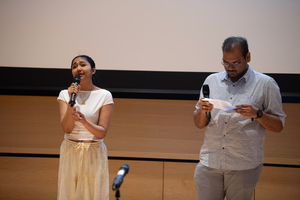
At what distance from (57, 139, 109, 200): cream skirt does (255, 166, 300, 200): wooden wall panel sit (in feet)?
6.07

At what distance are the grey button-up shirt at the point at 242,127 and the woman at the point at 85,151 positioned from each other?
0.72 metres

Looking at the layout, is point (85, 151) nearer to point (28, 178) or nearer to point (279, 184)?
point (28, 178)

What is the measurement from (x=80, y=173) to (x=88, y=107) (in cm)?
44

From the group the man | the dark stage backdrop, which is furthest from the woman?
the dark stage backdrop

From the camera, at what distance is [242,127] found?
172 centimetres

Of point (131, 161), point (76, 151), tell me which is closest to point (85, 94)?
point (76, 151)

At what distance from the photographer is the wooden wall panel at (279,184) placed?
2938 millimetres

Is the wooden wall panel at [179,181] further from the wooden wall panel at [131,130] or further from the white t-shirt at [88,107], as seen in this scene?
the white t-shirt at [88,107]

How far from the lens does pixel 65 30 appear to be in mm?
2756

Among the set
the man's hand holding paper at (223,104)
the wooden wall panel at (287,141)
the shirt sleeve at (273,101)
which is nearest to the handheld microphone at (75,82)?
the man's hand holding paper at (223,104)

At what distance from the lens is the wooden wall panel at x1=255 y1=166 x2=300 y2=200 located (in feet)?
9.64

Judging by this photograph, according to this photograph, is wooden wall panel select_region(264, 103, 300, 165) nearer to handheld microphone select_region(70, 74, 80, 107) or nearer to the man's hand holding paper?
the man's hand holding paper

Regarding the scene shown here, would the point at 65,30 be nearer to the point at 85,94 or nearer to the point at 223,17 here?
the point at 85,94

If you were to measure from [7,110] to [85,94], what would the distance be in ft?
5.38
